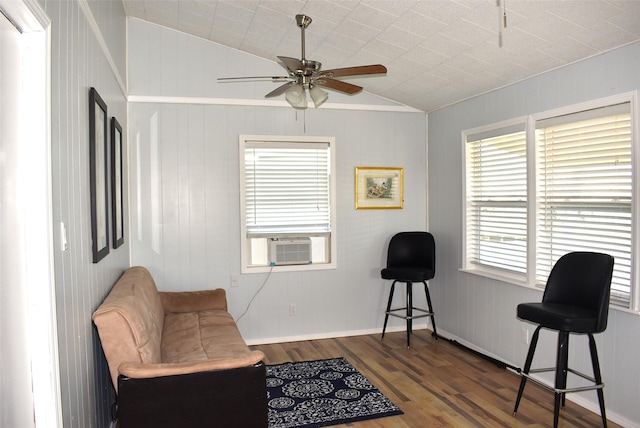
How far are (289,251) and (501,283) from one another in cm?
205

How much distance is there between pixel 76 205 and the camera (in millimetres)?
2176

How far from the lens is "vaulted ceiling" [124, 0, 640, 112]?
2920mm

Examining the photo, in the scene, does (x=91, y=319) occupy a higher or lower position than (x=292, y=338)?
higher

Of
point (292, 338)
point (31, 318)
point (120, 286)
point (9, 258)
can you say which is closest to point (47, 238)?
point (9, 258)

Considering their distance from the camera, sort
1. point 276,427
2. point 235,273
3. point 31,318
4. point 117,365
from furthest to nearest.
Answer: point 235,273
point 276,427
point 117,365
point 31,318

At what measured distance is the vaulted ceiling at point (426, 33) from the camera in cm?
292

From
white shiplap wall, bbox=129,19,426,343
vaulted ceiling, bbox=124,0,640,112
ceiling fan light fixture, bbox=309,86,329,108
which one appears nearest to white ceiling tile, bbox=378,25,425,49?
vaulted ceiling, bbox=124,0,640,112

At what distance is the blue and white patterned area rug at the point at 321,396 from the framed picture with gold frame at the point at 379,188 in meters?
1.76

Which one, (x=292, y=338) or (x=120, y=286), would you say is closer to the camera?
(x=120, y=286)

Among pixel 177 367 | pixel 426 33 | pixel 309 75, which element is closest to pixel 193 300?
pixel 177 367

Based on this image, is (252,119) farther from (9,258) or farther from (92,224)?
(9,258)

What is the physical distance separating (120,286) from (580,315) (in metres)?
2.86

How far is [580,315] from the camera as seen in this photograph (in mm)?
2883

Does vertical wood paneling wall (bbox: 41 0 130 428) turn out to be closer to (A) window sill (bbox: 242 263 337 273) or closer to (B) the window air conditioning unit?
(A) window sill (bbox: 242 263 337 273)
